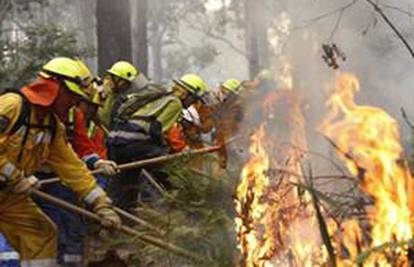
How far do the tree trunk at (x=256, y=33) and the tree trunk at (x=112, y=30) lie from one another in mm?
15803

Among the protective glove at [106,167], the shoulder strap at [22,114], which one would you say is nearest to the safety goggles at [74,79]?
the shoulder strap at [22,114]

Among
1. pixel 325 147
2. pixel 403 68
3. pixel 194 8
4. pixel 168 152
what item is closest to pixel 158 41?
pixel 194 8

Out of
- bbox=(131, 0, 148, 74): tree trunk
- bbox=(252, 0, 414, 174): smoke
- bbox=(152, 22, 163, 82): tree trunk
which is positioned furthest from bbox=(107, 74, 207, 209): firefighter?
bbox=(152, 22, 163, 82): tree trunk

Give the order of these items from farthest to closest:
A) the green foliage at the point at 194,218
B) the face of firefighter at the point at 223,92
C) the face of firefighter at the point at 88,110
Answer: the face of firefighter at the point at 223,92 → the face of firefighter at the point at 88,110 → the green foliage at the point at 194,218

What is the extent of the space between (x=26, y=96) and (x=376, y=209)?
7.89 feet

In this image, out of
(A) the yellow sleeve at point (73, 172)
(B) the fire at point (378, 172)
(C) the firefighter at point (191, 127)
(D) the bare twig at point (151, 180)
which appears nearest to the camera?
(B) the fire at point (378, 172)

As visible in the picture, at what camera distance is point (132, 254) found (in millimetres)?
6727

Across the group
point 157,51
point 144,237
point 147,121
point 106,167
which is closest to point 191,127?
point 147,121

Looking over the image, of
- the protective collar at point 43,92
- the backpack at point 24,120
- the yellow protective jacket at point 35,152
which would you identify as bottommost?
the yellow protective jacket at point 35,152

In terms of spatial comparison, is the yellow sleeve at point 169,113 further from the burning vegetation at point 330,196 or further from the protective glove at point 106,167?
the burning vegetation at point 330,196

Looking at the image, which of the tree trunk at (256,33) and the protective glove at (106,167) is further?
the tree trunk at (256,33)

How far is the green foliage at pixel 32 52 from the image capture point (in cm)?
1248

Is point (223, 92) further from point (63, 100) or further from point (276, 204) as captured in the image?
point (276, 204)

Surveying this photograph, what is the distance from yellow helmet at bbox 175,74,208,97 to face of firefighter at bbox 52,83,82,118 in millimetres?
4071
